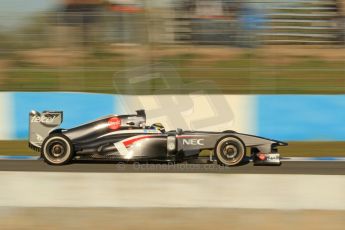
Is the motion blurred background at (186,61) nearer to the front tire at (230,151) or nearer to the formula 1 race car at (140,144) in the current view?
the formula 1 race car at (140,144)

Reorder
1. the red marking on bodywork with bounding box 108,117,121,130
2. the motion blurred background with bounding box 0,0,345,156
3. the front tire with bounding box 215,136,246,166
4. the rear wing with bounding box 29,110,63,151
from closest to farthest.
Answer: the front tire with bounding box 215,136,246,166, the red marking on bodywork with bounding box 108,117,121,130, the rear wing with bounding box 29,110,63,151, the motion blurred background with bounding box 0,0,345,156

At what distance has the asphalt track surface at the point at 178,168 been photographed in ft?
26.5

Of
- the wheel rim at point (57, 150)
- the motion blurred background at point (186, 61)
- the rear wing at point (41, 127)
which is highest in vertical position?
the motion blurred background at point (186, 61)

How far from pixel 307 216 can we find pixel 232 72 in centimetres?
915

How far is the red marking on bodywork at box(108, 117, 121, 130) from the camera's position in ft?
27.5

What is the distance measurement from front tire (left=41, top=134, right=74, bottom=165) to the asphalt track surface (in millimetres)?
96

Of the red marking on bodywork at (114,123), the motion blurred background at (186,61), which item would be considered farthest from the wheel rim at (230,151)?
the motion blurred background at (186,61)

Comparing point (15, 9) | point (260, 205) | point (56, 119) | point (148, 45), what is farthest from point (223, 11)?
point (260, 205)

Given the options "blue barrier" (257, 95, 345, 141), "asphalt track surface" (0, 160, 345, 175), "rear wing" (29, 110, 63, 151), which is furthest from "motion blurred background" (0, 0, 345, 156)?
"rear wing" (29, 110, 63, 151)

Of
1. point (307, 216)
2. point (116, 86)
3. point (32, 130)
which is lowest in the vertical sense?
point (307, 216)

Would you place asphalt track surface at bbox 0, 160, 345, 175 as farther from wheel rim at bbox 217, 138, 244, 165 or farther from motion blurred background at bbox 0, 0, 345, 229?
motion blurred background at bbox 0, 0, 345, 229

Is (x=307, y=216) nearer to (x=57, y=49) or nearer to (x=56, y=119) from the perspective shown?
(x=56, y=119)

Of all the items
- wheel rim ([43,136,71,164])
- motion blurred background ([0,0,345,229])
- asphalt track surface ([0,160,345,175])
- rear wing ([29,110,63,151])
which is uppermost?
motion blurred background ([0,0,345,229])

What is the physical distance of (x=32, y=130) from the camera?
28.7 feet
